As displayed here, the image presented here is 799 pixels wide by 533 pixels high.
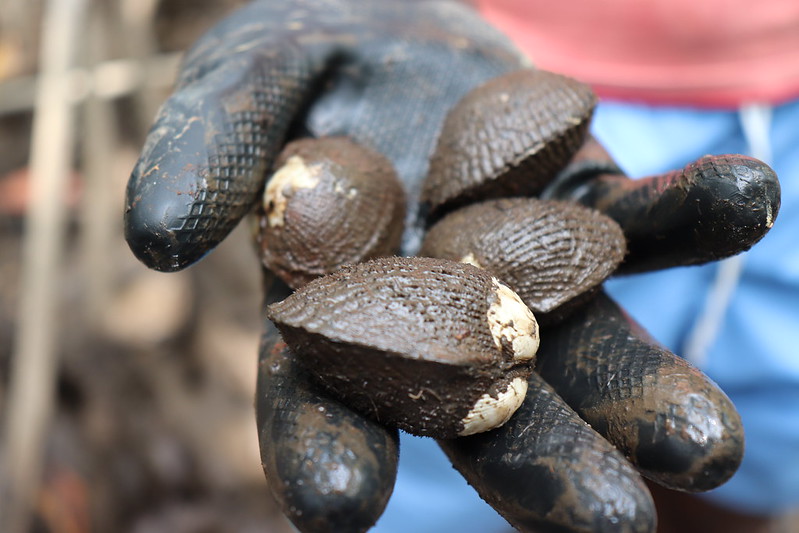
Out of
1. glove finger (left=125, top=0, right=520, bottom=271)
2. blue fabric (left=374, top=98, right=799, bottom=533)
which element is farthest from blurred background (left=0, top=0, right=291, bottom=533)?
glove finger (left=125, top=0, right=520, bottom=271)

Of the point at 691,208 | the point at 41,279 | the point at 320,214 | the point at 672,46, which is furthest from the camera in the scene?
the point at 41,279

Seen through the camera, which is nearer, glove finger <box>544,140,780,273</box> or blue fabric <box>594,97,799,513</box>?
glove finger <box>544,140,780,273</box>

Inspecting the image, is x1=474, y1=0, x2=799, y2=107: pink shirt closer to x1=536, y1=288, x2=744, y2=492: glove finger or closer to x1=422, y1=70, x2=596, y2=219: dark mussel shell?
x1=422, y1=70, x2=596, y2=219: dark mussel shell

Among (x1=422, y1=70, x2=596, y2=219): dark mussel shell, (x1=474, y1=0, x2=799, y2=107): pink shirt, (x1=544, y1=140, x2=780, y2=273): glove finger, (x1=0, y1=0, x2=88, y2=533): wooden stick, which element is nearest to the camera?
(x1=544, y1=140, x2=780, y2=273): glove finger

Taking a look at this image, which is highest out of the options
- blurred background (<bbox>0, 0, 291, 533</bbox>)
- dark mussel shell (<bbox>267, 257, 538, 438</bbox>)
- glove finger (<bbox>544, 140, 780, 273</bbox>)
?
glove finger (<bbox>544, 140, 780, 273</bbox>)

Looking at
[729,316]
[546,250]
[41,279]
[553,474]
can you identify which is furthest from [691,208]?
[41,279]

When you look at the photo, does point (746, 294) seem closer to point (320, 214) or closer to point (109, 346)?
point (320, 214)

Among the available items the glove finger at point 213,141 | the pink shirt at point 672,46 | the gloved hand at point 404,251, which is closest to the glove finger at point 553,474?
the gloved hand at point 404,251
